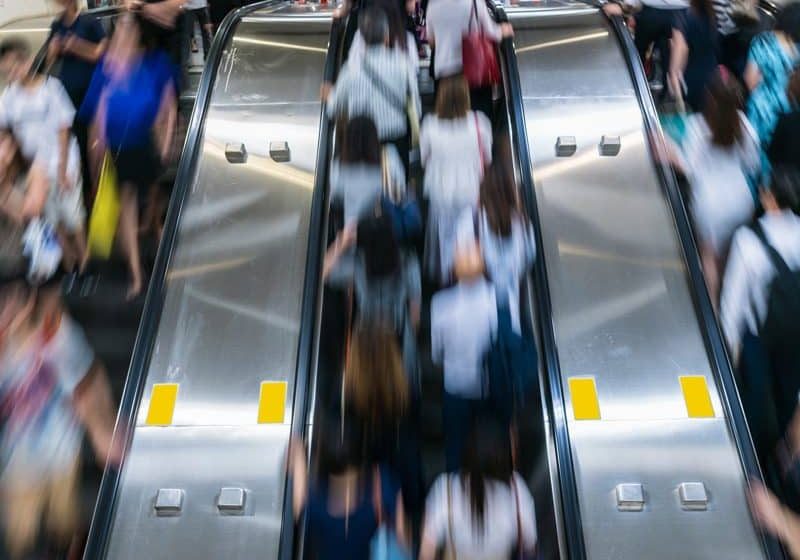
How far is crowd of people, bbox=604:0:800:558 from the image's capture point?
3.00 metres

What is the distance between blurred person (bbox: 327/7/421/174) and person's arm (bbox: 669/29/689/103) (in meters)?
1.69

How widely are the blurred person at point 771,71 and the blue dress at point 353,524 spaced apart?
108 inches

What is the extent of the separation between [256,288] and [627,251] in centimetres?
197

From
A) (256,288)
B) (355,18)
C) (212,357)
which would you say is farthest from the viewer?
(355,18)

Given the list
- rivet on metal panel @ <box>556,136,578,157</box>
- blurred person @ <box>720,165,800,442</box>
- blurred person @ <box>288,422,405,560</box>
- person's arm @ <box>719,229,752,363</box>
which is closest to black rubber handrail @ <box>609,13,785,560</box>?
blurred person @ <box>720,165,800,442</box>

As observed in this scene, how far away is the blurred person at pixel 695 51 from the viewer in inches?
175

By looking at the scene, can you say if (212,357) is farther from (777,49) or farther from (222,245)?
(777,49)

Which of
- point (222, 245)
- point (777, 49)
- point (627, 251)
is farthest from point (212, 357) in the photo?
point (777, 49)

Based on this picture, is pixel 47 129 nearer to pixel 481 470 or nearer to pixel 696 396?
pixel 481 470

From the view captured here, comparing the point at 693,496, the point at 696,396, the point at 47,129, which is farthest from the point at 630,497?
the point at 47,129

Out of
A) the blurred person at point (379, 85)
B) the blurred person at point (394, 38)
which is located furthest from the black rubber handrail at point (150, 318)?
the blurred person at point (394, 38)

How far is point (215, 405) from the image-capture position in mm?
3402

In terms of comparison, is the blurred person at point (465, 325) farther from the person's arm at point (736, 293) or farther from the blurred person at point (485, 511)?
the person's arm at point (736, 293)

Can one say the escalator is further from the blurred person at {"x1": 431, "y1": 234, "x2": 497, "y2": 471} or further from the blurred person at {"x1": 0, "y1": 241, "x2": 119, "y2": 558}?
the blurred person at {"x1": 431, "y1": 234, "x2": 497, "y2": 471}
